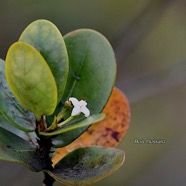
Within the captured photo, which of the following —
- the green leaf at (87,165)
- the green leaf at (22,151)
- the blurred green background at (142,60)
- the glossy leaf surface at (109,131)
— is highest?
the green leaf at (87,165)

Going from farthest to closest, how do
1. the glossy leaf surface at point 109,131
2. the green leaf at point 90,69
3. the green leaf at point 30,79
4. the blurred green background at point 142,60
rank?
the blurred green background at point 142,60 < the glossy leaf surface at point 109,131 < the green leaf at point 90,69 < the green leaf at point 30,79

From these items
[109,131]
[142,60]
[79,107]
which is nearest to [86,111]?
[79,107]

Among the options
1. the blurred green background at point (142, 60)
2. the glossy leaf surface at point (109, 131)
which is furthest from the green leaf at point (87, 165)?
the blurred green background at point (142, 60)

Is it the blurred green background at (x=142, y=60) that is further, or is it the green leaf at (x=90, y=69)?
the blurred green background at (x=142, y=60)

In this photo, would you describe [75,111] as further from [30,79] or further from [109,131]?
[109,131]

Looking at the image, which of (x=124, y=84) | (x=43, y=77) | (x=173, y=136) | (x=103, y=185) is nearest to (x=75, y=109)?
(x=43, y=77)

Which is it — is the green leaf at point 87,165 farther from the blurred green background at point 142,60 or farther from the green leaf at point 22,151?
the blurred green background at point 142,60
